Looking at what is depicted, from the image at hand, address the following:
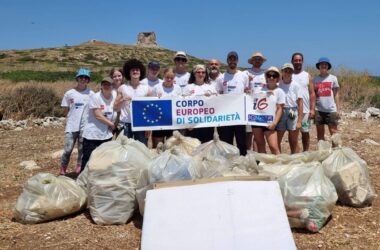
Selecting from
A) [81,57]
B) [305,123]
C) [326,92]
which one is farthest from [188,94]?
[81,57]

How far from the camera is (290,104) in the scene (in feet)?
19.4

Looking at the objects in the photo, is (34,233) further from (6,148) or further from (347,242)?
(6,148)

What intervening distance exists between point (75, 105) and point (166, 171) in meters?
2.21

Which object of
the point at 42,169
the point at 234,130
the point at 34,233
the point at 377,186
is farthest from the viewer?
the point at 42,169

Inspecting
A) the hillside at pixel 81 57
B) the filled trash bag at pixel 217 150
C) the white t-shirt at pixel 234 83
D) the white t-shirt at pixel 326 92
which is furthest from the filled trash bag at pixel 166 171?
the hillside at pixel 81 57

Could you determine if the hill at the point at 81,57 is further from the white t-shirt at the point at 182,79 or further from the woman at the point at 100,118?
the woman at the point at 100,118

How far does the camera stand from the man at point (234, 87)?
6.11 m

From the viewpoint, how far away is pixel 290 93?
5.91 metres

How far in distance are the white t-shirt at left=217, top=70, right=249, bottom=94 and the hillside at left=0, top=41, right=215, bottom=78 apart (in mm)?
33906

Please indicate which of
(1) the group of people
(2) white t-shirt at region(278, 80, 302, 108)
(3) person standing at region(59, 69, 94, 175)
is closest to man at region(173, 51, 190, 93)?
(1) the group of people

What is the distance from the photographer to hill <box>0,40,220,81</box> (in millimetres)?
41506

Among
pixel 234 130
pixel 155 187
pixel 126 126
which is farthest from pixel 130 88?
pixel 155 187

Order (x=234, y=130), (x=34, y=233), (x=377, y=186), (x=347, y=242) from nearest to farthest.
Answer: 1. (x=347, y=242)
2. (x=34, y=233)
3. (x=377, y=186)
4. (x=234, y=130)

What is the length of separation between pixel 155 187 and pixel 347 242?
1749 millimetres
